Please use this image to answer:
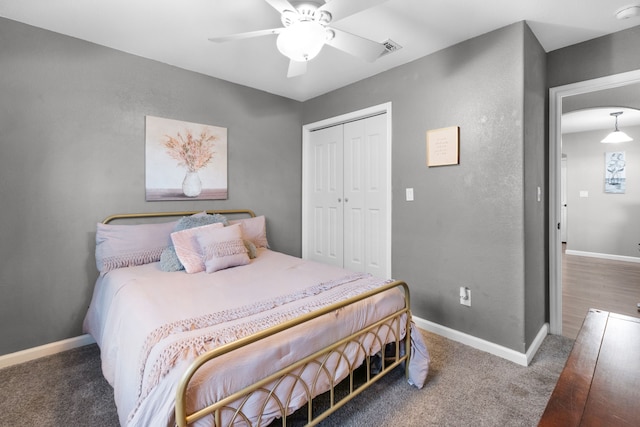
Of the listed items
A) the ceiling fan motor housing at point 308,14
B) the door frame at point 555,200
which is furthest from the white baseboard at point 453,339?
the ceiling fan motor housing at point 308,14

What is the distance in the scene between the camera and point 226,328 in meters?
1.33

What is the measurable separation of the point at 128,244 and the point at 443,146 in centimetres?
270

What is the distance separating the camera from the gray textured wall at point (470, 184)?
2195 millimetres

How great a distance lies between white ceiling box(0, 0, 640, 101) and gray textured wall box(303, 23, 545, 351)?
0.60 feet

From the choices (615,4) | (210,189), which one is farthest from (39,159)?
(615,4)

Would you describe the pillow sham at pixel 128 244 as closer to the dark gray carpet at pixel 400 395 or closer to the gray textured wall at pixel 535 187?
the dark gray carpet at pixel 400 395

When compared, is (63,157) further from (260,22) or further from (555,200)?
(555,200)

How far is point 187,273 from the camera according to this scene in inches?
88.3

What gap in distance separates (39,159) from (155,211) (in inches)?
34.4

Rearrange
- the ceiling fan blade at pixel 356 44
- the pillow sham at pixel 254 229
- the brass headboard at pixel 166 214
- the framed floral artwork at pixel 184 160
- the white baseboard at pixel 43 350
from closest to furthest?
the ceiling fan blade at pixel 356 44
the white baseboard at pixel 43 350
the brass headboard at pixel 166 214
the framed floral artwork at pixel 184 160
the pillow sham at pixel 254 229

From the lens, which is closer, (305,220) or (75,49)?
(75,49)

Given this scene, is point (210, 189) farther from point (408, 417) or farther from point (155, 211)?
point (408, 417)

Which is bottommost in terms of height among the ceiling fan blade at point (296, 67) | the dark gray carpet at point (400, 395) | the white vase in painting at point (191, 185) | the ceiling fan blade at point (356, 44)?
the dark gray carpet at point (400, 395)

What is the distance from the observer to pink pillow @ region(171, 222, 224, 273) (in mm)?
2295
